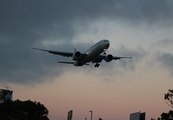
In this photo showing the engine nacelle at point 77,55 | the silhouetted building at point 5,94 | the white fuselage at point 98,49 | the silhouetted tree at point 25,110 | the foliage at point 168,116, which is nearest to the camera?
the white fuselage at point 98,49

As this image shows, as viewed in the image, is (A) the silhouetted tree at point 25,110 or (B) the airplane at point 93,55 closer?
(B) the airplane at point 93,55

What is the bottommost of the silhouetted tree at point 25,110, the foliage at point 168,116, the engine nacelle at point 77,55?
the foliage at point 168,116

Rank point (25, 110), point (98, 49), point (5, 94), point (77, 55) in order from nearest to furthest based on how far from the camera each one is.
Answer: point (98, 49) < point (77, 55) < point (25, 110) < point (5, 94)

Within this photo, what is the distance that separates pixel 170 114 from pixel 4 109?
43205 mm

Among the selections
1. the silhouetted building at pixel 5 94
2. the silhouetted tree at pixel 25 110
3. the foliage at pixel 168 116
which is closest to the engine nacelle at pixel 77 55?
the foliage at pixel 168 116

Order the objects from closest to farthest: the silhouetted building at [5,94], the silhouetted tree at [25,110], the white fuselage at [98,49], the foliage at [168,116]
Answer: the white fuselage at [98,49], the foliage at [168,116], the silhouetted tree at [25,110], the silhouetted building at [5,94]

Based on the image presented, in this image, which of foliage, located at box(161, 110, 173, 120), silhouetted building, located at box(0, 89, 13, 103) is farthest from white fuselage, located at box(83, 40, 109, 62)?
silhouetted building, located at box(0, 89, 13, 103)

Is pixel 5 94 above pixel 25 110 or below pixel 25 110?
above

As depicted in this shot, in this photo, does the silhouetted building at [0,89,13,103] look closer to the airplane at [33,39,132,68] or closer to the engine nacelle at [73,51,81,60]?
the airplane at [33,39,132,68]

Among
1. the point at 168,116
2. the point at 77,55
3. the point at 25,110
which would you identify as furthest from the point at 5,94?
the point at 77,55

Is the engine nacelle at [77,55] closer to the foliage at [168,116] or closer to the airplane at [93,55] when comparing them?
the airplane at [93,55]

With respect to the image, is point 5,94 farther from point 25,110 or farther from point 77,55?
point 77,55

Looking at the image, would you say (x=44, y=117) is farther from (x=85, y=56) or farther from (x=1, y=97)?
(x=85, y=56)

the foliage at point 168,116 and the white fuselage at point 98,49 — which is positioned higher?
the white fuselage at point 98,49
